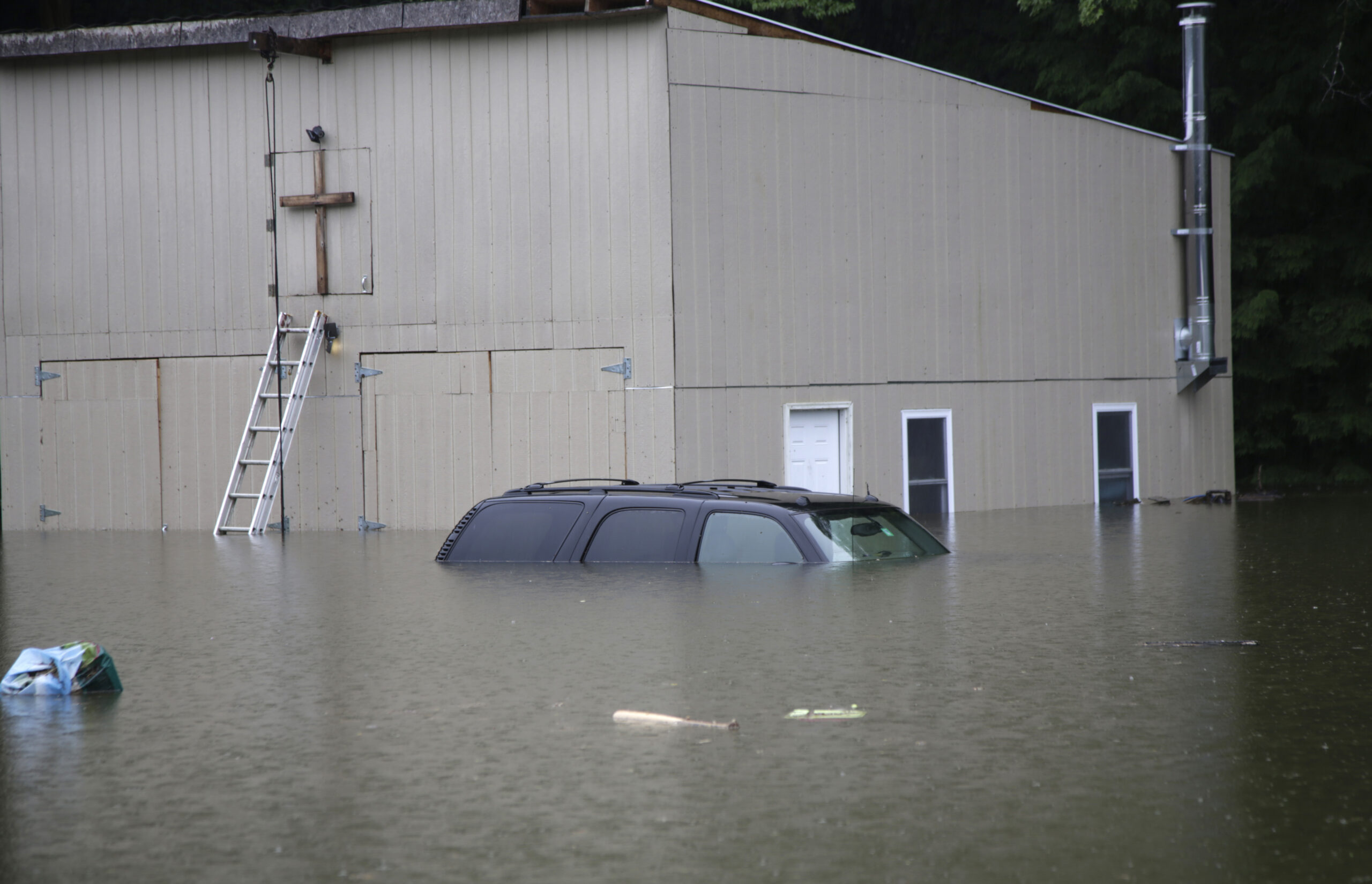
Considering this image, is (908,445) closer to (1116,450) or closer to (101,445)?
(1116,450)

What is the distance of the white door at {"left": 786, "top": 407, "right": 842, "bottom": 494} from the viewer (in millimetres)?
21594

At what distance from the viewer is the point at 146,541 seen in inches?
803

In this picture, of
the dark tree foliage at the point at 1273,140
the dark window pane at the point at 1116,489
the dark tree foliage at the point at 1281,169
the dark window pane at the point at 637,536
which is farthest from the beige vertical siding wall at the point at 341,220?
the dark tree foliage at the point at 1281,169

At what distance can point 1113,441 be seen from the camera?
2492 cm

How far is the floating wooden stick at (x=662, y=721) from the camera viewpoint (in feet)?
22.7

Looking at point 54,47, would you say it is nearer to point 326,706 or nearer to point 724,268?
point 724,268

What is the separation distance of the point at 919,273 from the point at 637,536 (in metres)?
11.2

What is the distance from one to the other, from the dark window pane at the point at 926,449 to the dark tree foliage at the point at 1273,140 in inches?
427

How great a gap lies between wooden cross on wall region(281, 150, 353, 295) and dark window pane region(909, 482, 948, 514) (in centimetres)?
886

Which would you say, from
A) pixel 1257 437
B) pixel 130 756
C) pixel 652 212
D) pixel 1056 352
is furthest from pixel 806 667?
pixel 1257 437

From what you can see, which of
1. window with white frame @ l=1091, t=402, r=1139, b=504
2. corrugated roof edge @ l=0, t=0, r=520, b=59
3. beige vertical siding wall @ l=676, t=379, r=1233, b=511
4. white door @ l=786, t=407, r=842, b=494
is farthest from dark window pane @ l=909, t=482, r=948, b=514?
corrugated roof edge @ l=0, t=0, r=520, b=59

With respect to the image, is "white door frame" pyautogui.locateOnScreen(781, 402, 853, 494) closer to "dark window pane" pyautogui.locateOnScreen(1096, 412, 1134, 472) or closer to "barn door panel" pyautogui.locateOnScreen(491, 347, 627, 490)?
"barn door panel" pyautogui.locateOnScreen(491, 347, 627, 490)

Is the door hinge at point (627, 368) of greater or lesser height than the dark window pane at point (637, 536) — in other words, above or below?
above

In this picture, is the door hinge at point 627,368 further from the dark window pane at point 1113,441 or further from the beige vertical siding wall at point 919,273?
the dark window pane at point 1113,441
